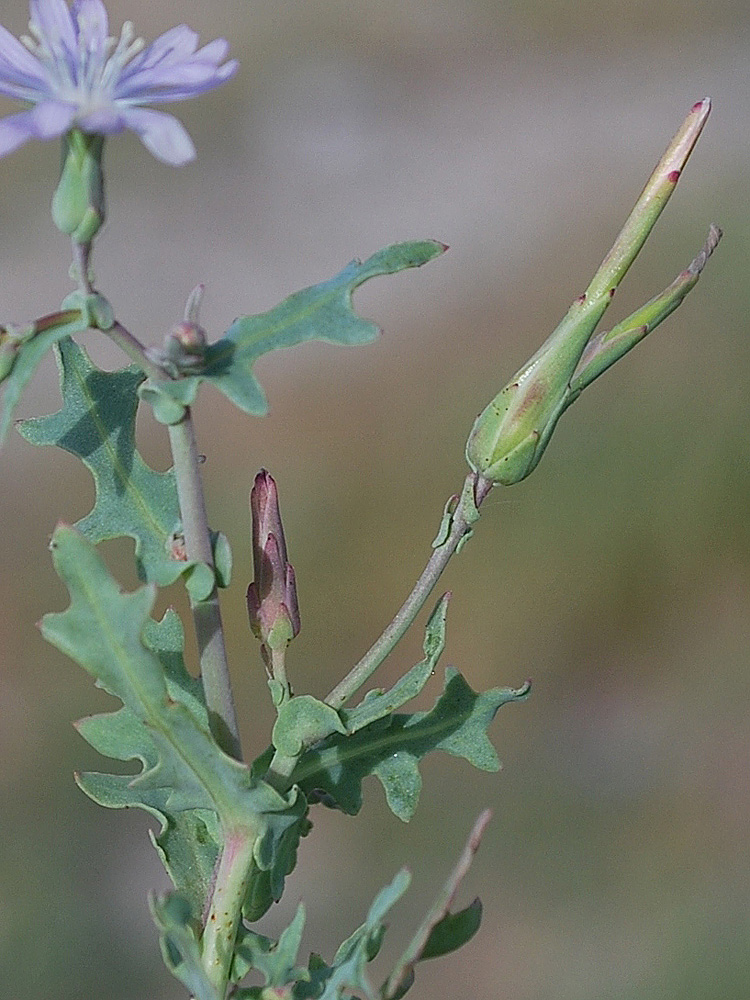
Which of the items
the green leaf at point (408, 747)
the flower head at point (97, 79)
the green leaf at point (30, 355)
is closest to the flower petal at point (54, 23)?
the flower head at point (97, 79)

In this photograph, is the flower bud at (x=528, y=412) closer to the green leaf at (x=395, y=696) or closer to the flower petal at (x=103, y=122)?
the green leaf at (x=395, y=696)

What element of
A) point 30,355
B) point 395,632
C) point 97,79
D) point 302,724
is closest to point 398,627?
point 395,632

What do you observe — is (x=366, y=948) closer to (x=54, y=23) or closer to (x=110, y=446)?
(x=110, y=446)

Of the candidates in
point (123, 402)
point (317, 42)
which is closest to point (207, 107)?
point (317, 42)

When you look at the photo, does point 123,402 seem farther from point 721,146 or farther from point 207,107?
point 207,107

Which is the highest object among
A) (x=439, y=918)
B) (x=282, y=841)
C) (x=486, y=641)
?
(x=486, y=641)

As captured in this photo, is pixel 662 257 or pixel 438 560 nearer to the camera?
pixel 438 560

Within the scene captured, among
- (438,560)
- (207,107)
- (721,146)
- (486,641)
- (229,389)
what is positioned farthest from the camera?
(207,107)
